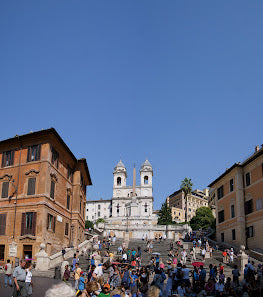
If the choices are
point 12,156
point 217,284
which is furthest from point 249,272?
A: point 12,156

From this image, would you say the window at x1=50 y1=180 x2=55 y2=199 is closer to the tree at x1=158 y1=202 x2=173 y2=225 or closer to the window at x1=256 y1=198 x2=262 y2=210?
the window at x1=256 y1=198 x2=262 y2=210

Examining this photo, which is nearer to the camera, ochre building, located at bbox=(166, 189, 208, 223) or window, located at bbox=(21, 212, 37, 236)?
window, located at bbox=(21, 212, 37, 236)

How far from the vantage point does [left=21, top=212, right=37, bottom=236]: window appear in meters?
31.5

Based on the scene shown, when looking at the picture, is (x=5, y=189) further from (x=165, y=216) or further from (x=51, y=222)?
(x=165, y=216)

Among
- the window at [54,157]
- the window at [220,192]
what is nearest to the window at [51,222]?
the window at [54,157]

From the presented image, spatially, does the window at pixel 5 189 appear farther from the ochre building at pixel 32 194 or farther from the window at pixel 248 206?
the window at pixel 248 206

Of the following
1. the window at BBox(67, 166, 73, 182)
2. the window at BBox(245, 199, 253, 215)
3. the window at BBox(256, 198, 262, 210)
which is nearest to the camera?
the window at BBox(256, 198, 262, 210)

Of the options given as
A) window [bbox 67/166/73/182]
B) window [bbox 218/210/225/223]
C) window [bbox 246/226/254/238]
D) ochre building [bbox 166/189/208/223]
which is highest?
ochre building [bbox 166/189/208/223]

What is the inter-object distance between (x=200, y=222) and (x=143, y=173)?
137 ft

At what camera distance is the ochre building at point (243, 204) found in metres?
36.4

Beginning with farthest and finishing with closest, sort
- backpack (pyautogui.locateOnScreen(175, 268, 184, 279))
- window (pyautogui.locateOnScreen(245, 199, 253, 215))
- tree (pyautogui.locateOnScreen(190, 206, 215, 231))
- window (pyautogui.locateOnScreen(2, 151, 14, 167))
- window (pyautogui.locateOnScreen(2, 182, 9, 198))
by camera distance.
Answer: tree (pyautogui.locateOnScreen(190, 206, 215, 231)), window (pyautogui.locateOnScreen(245, 199, 253, 215)), window (pyautogui.locateOnScreen(2, 151, 14, 167)), window (pyautogui.locateOnScreen(2, 182, 9, 198)), backpack (pyautogui.locateOnScreen(175, 268, 184, 279))

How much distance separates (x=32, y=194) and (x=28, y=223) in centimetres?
257

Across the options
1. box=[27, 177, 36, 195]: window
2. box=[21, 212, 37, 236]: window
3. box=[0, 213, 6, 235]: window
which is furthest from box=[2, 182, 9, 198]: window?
box=[21, 212, 37, 236]: window

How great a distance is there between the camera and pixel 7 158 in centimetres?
3625
